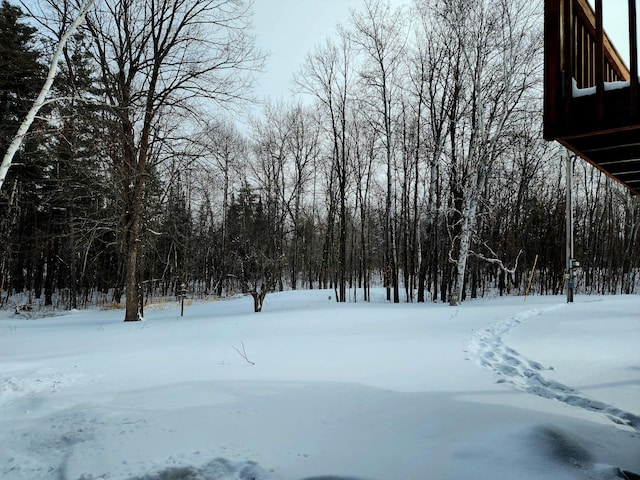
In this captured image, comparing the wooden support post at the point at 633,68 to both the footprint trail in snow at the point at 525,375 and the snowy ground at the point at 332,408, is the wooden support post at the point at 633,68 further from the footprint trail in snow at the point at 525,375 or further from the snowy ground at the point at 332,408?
the footprint trail in snow at the point at 525,375

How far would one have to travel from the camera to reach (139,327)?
10.0 metres

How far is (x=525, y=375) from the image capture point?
14.9 ft

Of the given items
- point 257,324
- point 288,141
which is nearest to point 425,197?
point 288,141

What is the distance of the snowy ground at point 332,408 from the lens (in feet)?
8.67

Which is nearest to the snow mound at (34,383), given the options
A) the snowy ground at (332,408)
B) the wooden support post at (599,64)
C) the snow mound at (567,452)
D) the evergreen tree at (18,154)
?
the snowy ground at (332,408)

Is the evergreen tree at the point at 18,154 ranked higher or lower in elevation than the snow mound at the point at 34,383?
higher

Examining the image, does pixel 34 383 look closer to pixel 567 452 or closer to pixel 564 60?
pixel 567 452

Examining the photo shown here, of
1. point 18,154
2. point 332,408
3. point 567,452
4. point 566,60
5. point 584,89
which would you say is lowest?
point 332,408

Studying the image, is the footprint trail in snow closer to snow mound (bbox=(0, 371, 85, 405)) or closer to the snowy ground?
the snowy ground

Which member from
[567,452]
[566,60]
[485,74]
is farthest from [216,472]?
[485,74]

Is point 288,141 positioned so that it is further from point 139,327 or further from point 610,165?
point 610,165

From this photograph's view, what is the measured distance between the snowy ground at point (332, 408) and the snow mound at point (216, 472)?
0.4 inches

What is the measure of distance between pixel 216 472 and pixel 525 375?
3.74 metres

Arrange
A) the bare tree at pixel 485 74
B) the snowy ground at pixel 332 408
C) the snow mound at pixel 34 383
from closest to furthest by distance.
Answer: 1. the snowy ground at pixel 332 408
2. the snow mound at pixel 34 383
3. the bare tree at pixel 485 74
